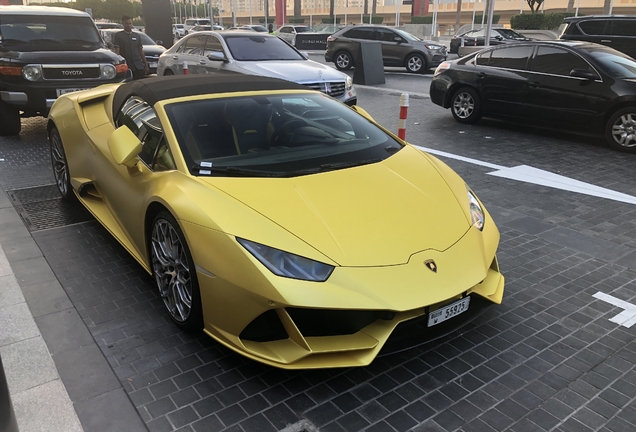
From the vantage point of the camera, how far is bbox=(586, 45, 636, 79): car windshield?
835 cm

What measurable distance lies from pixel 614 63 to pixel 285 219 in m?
7.71

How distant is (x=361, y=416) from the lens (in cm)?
276

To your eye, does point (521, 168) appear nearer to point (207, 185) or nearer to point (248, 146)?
point (248, 146)

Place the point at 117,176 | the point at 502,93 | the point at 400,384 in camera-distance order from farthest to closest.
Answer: the point at 502,93, the point at 117,176, the point at 400,384

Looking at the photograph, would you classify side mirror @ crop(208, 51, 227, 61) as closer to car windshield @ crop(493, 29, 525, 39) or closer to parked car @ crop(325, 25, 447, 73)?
parked car @ crop(325, 25, 447, 73)

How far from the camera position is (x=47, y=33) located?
935 centimetres

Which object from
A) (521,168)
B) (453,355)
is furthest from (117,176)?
(521,168)

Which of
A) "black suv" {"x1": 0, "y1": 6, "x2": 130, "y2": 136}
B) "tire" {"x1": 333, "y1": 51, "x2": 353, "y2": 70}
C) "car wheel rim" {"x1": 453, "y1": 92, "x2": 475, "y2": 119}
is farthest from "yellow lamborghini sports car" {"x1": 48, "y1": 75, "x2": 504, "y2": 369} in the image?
"tire" {"x1": 333, "y1": 51, "x2": 353, "y2": 70}

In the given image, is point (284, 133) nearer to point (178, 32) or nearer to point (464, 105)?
point (464, 105)

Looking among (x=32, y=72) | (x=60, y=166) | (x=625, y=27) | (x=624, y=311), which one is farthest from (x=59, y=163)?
(x=625, y=27)

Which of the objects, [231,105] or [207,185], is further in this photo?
[231,105]

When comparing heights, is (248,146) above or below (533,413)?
above

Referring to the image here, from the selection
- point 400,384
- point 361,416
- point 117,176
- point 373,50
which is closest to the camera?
point 361,416

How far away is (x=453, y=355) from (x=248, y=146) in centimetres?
192
